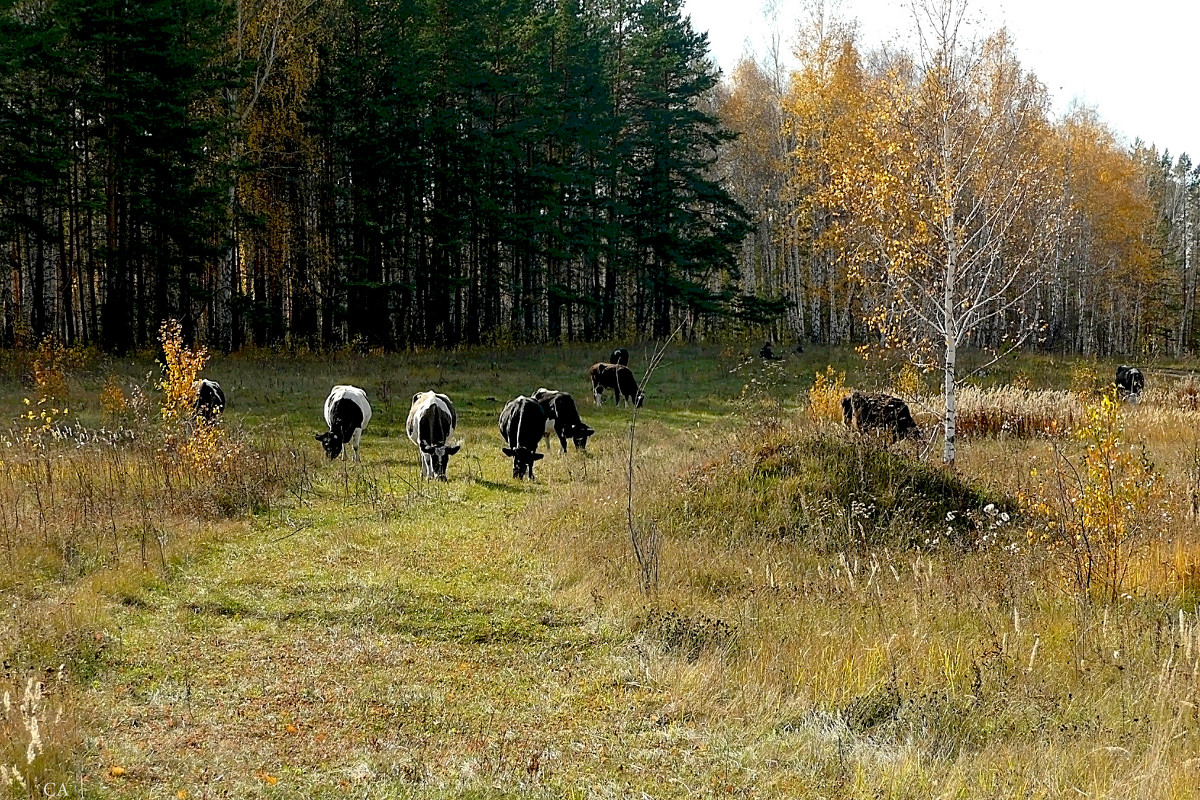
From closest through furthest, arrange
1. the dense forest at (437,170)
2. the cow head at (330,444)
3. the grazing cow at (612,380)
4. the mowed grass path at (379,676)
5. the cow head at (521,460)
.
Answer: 1. the mowed grass path at (379,676)
2. the cow head at (521,460)
3. the cow head at (330,444)
4. the grazing cow at (612,380)
5. the dense forest at (437,170)

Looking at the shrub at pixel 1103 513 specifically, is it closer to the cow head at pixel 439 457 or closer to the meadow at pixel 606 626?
the meadow at pixel 606 626

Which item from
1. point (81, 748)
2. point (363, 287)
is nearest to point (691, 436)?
point (81, 748)

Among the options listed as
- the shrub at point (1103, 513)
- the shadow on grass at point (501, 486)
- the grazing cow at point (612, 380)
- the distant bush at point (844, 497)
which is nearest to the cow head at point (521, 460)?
the shadow on grass at point (501, 486)

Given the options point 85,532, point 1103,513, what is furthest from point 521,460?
point 1103,513

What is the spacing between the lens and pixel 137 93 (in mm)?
26516

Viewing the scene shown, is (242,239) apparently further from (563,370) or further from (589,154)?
(589,154)

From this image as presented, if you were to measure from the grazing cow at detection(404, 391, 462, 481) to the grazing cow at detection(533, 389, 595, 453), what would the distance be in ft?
7.45

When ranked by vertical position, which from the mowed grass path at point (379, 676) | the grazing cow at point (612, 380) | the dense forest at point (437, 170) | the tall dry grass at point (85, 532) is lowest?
the mowed grass path at point (379, 676)

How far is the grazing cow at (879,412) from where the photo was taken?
15.9 meters

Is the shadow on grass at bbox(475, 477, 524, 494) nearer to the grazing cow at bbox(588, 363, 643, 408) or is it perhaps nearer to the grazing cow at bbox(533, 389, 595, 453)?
the grazing cow at bbox(533, 389, 595, 453)

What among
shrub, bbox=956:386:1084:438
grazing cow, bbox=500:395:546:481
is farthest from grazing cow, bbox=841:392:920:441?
grazing cow, bbox=500:395:546:481

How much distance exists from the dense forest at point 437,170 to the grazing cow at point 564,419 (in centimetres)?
617

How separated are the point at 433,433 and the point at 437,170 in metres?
22.4

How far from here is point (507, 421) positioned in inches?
606
